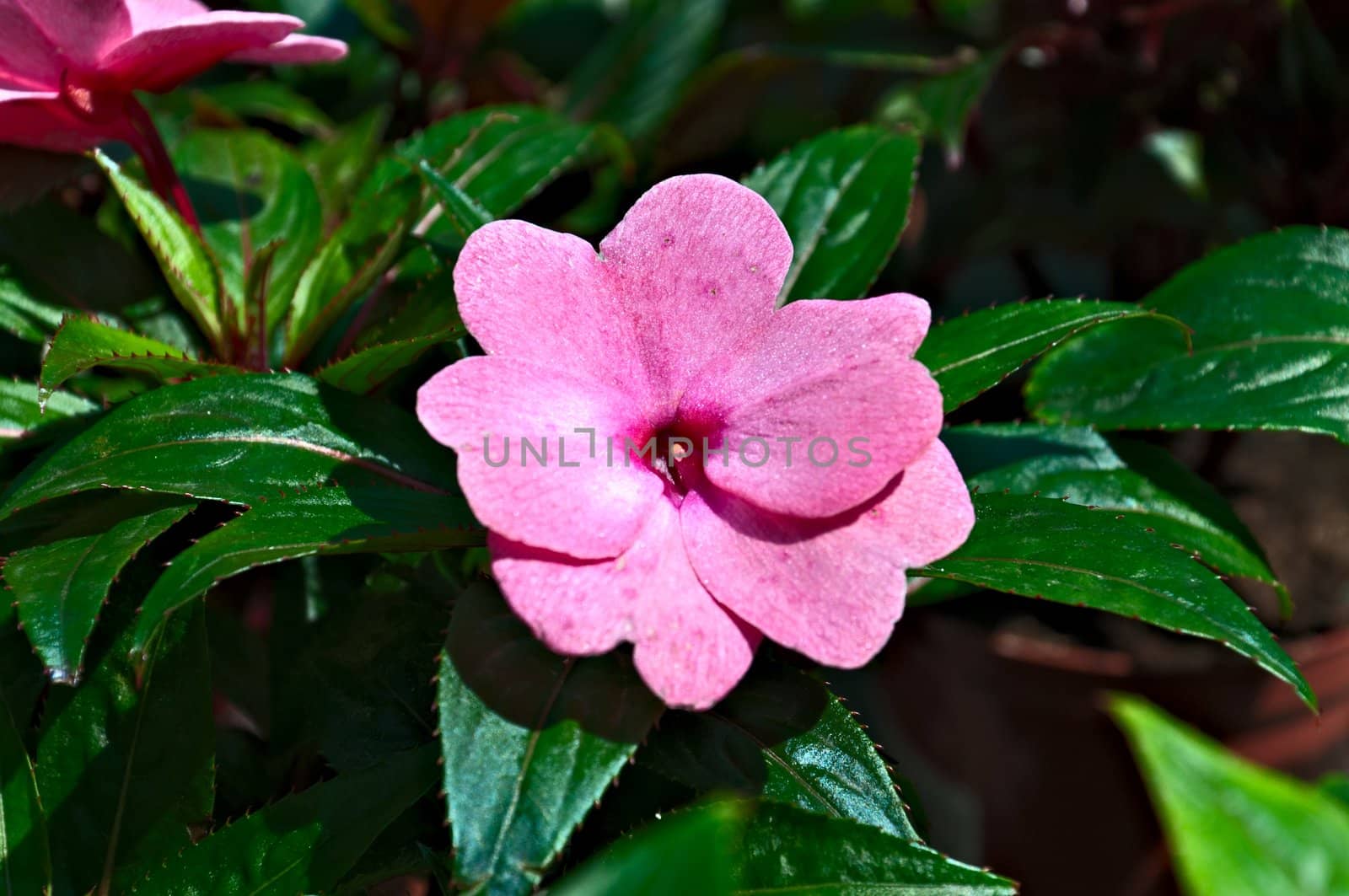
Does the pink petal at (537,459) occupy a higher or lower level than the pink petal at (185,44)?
lower

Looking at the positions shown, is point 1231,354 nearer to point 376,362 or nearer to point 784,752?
point 784,752

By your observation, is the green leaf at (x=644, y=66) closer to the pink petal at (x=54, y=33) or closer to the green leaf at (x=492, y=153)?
the green leaf at (x=492, y=153)

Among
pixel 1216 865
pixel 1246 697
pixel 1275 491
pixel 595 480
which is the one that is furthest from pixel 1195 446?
pixel 1216 865

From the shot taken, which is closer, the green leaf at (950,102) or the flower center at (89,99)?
the flower center at (89,99)

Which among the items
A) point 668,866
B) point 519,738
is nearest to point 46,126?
point 519,738

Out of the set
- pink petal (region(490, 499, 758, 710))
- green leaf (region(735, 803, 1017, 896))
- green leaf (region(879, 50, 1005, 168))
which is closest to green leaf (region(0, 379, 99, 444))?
pink petal (region(490, 499, 758, 710))

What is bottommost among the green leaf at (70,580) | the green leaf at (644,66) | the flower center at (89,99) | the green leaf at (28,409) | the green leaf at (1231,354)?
the green leaf at (644,66)

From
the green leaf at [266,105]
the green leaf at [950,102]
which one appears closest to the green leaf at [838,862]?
the green leaf at [950,102]
